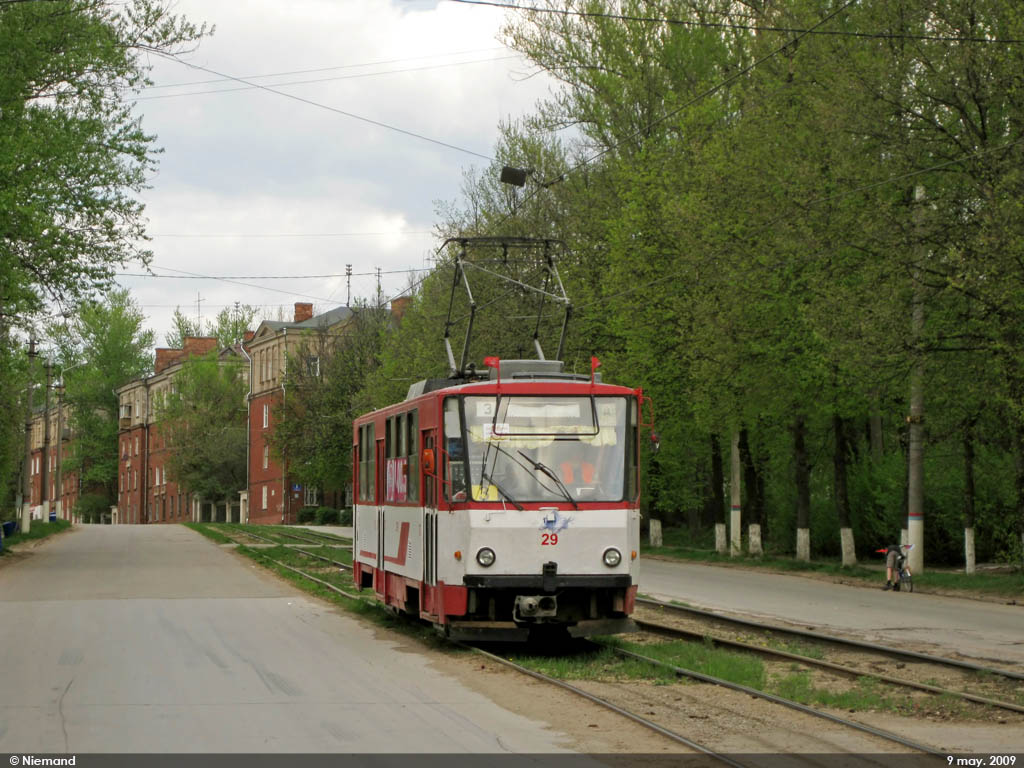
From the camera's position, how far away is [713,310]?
3073 cm

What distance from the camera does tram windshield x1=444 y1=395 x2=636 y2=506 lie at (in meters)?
14.6

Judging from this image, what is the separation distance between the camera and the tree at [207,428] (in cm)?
8488

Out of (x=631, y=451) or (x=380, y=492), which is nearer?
(x=631, y=451)

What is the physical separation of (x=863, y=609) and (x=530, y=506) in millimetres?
8828

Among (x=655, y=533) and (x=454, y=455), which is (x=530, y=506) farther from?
(x=655, y=533)

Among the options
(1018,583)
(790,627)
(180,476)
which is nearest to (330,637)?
(790,627)

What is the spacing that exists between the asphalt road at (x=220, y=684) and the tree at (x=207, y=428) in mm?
62647

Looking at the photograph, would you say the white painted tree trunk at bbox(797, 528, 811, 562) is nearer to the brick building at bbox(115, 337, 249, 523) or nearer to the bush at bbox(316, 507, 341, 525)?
the bush at bbox(316, 507, 341, 525)

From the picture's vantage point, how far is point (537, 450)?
1470 centimetres

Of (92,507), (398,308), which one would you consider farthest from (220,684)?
(92,507)

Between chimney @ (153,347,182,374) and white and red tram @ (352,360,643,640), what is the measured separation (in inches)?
3677

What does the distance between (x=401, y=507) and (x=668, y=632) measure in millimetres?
3756

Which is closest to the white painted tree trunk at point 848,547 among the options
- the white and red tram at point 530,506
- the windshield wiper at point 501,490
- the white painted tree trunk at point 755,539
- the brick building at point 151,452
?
the white painted tree trunk at point 755,539

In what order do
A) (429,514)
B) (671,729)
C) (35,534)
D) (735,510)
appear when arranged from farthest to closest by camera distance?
(35,534)
(735,510)
(429,514)
(671,729)
